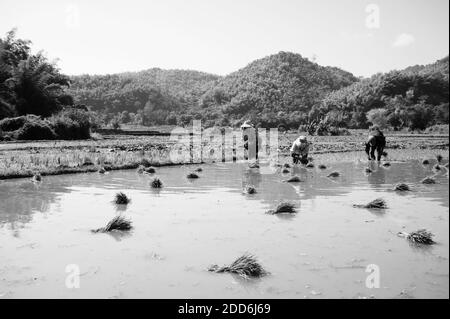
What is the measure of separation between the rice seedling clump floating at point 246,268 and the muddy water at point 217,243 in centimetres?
11

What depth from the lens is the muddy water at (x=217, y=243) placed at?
5352 mm

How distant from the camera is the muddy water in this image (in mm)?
5352

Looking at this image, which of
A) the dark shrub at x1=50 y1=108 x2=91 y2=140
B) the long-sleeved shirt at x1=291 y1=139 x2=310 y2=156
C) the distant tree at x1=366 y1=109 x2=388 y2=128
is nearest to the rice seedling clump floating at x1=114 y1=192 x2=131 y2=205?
the long-sleeved shirt at x1=291 y1=139 x2=310 y2=156

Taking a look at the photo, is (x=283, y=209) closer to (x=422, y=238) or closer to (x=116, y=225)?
(x=422, y=238)

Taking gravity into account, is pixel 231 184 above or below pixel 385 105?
below

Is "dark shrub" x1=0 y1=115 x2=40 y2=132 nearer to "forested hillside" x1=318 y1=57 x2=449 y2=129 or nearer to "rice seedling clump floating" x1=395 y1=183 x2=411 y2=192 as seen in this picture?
"rice seedling clump floating" x1=395 y1=183 x2=411 y2=192

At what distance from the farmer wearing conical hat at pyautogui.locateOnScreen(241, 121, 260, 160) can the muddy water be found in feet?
26.6

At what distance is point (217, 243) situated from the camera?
728cm

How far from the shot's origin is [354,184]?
14.5 meters

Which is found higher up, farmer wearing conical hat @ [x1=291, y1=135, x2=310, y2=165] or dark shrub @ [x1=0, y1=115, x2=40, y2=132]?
dark shrub @ [x1=0, y1=115, x2=40, y2=132]

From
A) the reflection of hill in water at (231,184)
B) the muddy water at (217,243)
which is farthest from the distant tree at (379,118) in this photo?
the muddy water at (217,243)

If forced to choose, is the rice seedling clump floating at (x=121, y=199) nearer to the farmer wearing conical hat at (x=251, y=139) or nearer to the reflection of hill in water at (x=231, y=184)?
the reflection of hill in water at (x=231, y=184)

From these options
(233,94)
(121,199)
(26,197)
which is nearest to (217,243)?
(121,199)

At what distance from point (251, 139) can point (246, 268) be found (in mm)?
16682
